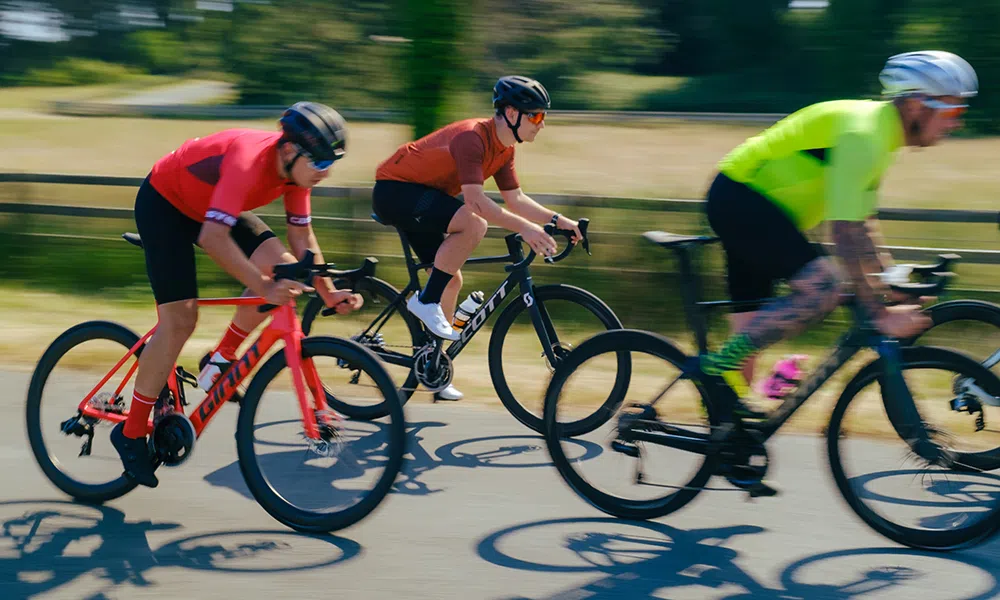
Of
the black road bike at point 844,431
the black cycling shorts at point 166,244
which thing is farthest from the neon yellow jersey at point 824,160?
the black cycling shorts at point 166,244

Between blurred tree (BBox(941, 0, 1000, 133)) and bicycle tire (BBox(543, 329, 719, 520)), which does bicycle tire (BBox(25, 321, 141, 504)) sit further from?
blurred tree (BBox(941, 0, 1000, 133))

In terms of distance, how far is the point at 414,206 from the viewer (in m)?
5.88

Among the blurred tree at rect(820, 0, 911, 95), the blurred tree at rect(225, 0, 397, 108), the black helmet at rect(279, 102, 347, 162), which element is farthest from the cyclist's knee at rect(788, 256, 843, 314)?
the blurred tree at rect(820, 0, 911, 95)

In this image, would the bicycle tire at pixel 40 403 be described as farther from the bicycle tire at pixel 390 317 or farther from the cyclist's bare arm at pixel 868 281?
the cyclist's bare arm at pixel 868 281

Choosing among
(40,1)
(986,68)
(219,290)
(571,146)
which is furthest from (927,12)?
(40,1)

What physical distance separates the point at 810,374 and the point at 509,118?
2.07 metres

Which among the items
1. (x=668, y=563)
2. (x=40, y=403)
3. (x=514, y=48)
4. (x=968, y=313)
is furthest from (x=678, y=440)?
(x=514, y=48)

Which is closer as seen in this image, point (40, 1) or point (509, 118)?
point (509, 118)

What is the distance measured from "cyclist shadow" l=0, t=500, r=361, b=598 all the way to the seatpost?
5.25 ft

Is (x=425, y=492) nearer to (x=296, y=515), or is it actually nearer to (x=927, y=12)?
(x=296, y=515)

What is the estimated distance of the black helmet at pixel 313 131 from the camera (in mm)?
4199

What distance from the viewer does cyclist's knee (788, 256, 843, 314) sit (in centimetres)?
422

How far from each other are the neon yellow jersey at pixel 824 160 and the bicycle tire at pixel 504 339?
118 cm

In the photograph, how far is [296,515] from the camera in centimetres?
439
